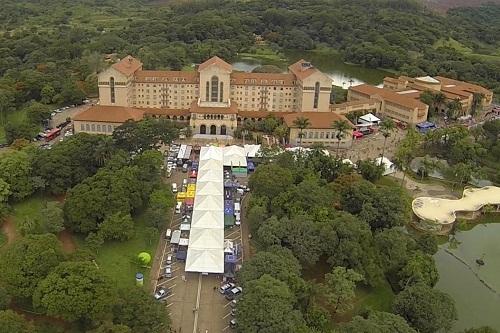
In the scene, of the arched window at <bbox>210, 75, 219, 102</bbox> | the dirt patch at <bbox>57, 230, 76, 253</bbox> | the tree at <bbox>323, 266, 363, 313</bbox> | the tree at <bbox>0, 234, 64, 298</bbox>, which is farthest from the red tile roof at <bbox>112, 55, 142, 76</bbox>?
the tree at <bbox>323, 266, 363, 313</bbox>

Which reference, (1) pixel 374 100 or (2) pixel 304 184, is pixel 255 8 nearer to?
(1) pixel 374 100

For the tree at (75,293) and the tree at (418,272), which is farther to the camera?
the tree at (418,272)

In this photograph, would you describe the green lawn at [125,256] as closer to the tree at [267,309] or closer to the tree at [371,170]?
the tree at [267,309]

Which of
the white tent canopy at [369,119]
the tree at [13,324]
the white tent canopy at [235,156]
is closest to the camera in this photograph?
the tree at [13,324]

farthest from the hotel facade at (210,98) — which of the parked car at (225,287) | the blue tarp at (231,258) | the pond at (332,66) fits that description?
the pond at (332,66)

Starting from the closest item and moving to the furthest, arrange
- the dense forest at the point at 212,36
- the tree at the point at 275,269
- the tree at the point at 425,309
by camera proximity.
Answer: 1. the tree at the point at 425,309
2. the tree at the point at 275,269
3. the dense forest at the point at 212,36

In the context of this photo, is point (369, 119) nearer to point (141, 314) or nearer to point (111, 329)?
point (141, 314)

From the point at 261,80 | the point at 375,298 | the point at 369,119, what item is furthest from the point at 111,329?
the point at 369,119
